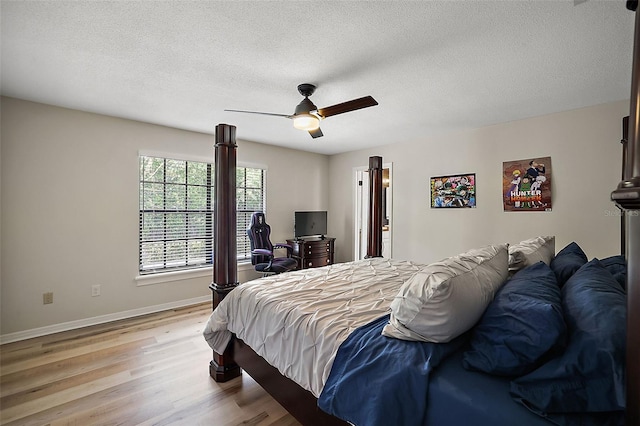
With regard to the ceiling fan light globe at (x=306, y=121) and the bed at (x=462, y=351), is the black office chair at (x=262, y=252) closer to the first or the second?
the ceiling fan light globe at (x=306, y=121)

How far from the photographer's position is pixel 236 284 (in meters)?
2.43

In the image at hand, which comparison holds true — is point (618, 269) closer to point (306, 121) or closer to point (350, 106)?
point (350, 106)

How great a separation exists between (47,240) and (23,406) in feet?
5.99

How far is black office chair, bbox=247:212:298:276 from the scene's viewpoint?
4.29 m

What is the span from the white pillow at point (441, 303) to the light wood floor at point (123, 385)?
120cm

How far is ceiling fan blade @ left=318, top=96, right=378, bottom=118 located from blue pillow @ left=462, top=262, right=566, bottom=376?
65.3 inches

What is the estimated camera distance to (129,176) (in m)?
3.72

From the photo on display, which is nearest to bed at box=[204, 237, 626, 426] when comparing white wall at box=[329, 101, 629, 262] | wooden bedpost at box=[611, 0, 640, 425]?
wooden bedpost at box=[611, 0, 640, 425]

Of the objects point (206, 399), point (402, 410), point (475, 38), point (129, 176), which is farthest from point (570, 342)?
point (129, 176)

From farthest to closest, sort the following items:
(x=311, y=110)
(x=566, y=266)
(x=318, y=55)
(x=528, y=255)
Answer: (x=311, y=110) < (x=318, y=55) < (x=528, y=255) < (x=566, y=266)

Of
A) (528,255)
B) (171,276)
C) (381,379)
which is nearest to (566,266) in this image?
(528,255)

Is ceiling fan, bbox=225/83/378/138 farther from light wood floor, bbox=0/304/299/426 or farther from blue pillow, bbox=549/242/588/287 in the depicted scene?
light wood floor, bbox=0/304/299/426

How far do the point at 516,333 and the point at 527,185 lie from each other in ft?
10.6

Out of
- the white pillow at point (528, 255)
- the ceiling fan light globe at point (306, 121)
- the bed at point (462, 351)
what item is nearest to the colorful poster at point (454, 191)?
the white pillow at point (528, 255)
